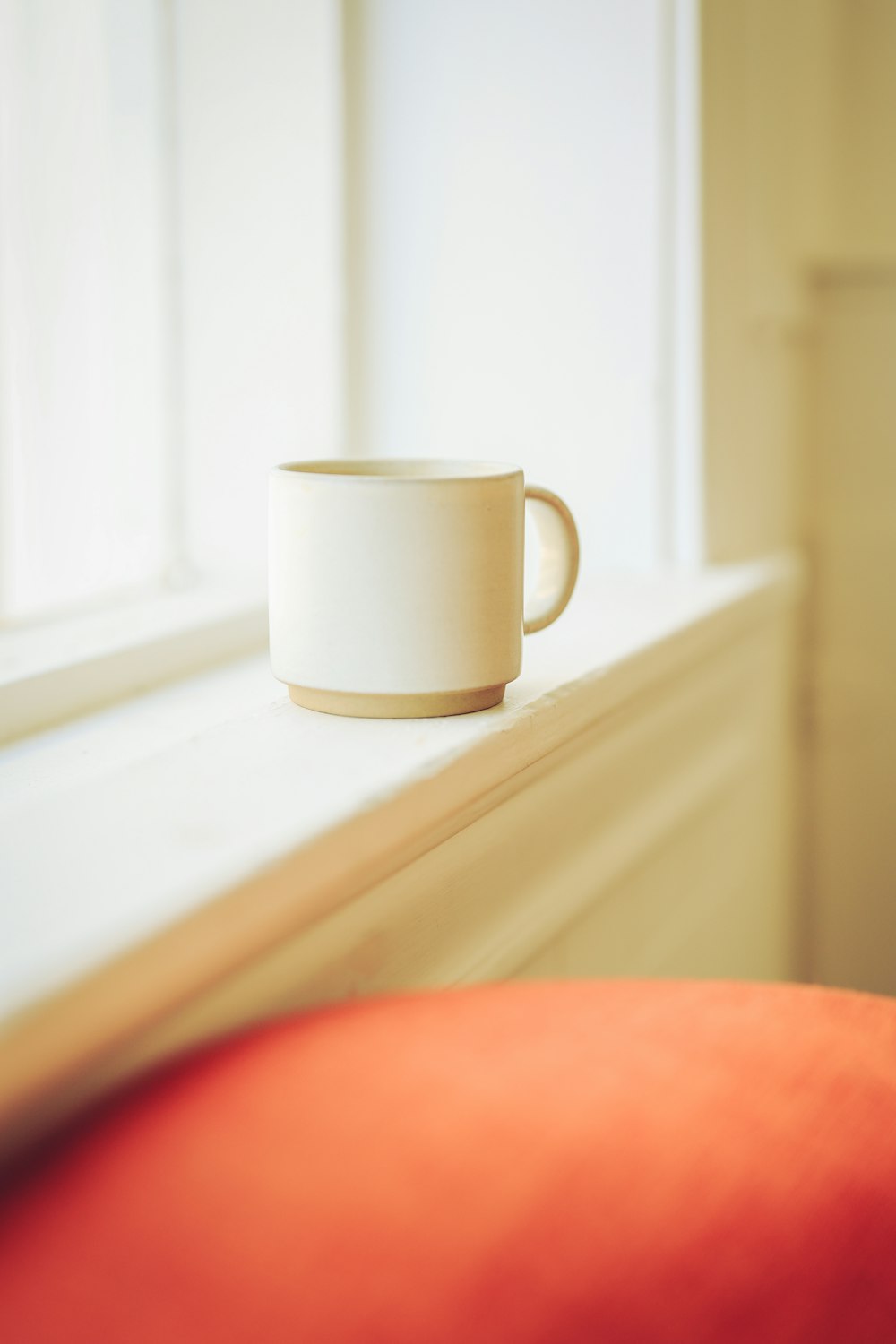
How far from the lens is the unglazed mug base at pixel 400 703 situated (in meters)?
0.64

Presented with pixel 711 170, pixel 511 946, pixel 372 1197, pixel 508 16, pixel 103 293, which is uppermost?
pixel 508 16

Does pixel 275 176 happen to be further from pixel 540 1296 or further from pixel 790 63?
pixel 540 1296

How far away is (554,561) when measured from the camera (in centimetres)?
73

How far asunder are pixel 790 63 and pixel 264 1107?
1266mm

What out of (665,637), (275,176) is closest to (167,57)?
(275,176)

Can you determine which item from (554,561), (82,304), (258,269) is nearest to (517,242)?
(258,269)

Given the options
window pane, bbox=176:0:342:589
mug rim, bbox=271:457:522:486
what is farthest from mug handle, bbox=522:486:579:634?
window pane, bbox=176:0:342:589

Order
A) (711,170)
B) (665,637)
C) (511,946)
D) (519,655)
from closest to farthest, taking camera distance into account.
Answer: (519,655)
(511,946)
(665,637)
(711,170)

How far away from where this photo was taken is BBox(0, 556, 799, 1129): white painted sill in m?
0.39

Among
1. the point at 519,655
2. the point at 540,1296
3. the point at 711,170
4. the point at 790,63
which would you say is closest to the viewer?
the point at 540,1296

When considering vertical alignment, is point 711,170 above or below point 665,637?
above

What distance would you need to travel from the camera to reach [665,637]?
0.88m

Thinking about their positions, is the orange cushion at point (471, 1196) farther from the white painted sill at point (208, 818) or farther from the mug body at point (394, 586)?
the mug body at point (394, 586)

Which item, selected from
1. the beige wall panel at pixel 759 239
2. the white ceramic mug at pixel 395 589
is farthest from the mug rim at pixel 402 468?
the beige wall panel at pixel 759 239
